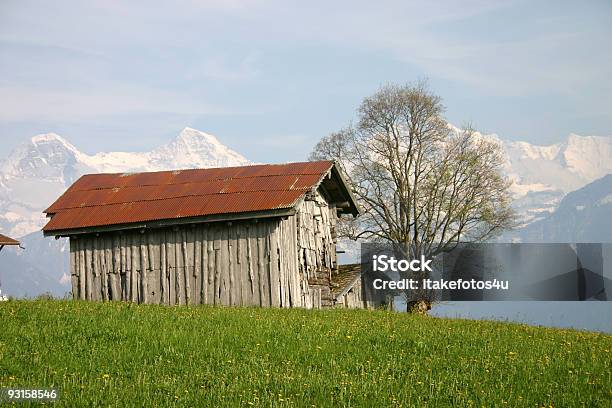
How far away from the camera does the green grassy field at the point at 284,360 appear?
1433cm

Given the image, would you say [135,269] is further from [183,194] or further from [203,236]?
[183,194]

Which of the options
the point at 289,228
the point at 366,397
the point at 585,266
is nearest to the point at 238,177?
the point at 289,228

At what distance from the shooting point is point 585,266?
189 feet

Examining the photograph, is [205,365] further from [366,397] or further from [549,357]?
[549,357]

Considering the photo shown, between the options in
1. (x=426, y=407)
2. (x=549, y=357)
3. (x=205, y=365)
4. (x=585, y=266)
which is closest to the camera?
(x=426, y=407)

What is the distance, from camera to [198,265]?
3200cm

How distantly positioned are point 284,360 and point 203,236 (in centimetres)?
1519

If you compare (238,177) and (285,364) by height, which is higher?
(238,177)

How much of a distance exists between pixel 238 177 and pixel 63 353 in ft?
57.7

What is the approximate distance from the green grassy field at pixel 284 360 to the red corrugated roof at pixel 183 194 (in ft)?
27.9

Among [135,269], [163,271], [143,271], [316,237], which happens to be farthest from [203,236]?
[316,237]

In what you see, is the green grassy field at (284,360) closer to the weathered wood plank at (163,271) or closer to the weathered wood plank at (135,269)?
the weathered wood plank at (163,271)

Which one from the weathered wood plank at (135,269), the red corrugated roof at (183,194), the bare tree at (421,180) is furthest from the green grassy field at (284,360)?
the bare tree at (421,180)

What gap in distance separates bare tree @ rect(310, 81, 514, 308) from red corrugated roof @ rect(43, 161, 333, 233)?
14.5 m
